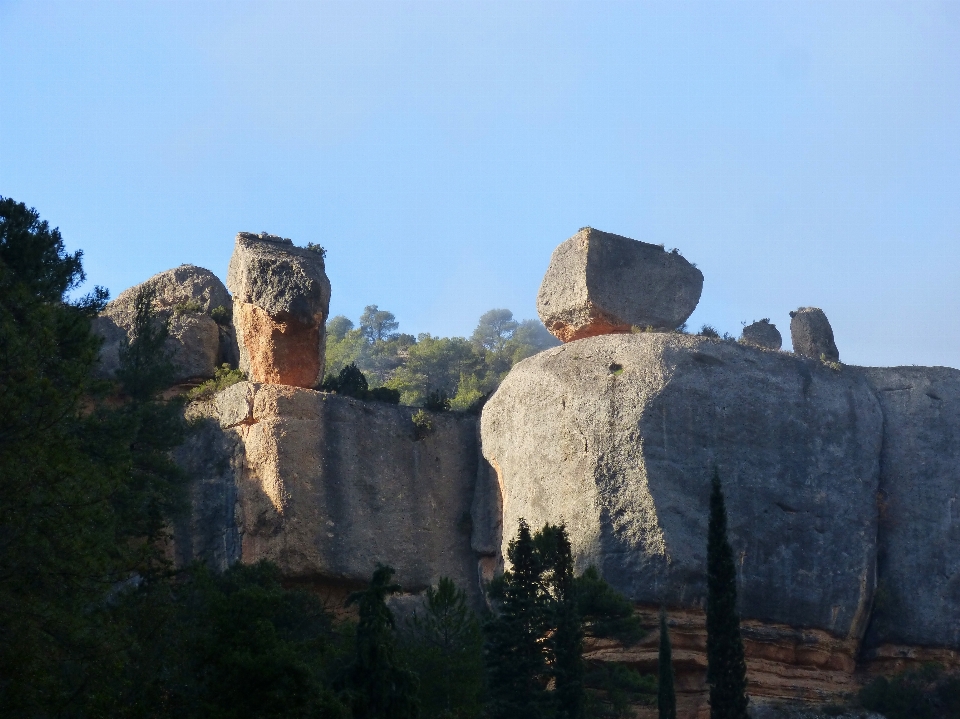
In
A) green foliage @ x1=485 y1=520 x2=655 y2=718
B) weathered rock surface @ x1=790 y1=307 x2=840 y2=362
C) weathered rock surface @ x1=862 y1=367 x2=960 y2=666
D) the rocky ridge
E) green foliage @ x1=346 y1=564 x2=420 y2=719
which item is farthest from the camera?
weathered rock surface @ x1=790 y1=307 x2=840 y2=362

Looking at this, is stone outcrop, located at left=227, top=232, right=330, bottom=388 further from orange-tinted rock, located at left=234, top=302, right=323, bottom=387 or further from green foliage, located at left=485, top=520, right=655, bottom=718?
green foliage, located at left=485, top=520, right=655, bottom=718

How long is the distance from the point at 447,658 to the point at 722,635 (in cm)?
583

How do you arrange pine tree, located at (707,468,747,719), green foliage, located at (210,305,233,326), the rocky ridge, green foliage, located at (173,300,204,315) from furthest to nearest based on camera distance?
green foliage, located at (210,305,233,326) < green foliage, located at (173,300,204,315) < the rocky ridge < pine tree, located at (707,468,747,719)

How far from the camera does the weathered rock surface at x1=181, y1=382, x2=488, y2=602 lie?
39.0 metres

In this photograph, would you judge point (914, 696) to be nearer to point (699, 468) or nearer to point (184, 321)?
point (699, 468)

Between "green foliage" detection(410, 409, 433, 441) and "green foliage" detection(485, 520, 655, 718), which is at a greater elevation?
"green foliage" detection(410, 409, 433, 441)

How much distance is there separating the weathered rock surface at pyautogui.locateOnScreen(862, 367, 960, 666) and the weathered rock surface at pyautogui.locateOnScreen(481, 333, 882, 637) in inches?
23.2

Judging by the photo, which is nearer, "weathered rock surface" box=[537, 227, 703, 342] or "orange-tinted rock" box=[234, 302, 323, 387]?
"weathered rock surface" box=[537, 227, 703, 342]

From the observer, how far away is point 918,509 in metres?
38.8

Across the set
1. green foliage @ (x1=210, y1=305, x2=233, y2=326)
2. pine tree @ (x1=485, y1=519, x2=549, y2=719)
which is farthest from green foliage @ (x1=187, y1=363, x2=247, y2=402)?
pine tree @ (x1=485, y1=519, x2=549, y2=719)

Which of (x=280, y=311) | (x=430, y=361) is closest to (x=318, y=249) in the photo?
(x=280, y=311)

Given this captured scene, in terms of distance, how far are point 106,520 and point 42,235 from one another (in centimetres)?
785

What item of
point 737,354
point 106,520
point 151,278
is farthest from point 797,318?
point 106,520

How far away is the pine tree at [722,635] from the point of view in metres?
29.1
